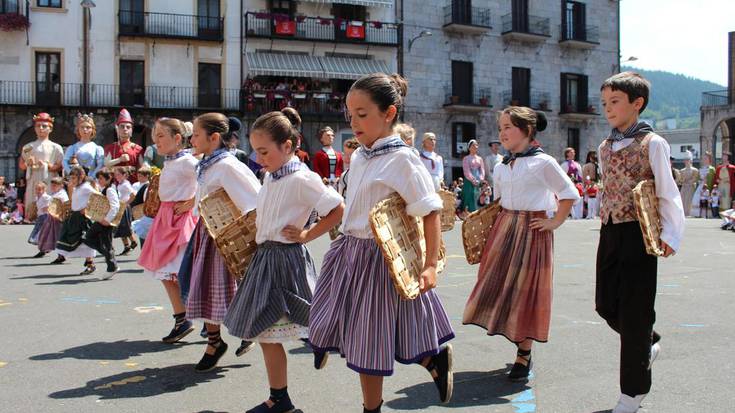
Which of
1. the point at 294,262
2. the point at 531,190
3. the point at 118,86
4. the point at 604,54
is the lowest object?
the point at 294,262

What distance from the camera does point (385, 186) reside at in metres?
3.56

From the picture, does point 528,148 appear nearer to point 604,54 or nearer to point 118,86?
point 118,86

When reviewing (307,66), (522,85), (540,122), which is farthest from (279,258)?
(522,85)

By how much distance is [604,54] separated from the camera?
4169 centimetres

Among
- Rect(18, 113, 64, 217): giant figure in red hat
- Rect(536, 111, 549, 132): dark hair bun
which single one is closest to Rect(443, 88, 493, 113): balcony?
Rect(18, 113, 64, 217): giant figure in red hat

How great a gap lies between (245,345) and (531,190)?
2.20 m

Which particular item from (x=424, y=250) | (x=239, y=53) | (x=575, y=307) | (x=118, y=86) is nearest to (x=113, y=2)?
(x=118, y=86)

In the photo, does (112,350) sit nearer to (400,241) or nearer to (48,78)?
(400,241)

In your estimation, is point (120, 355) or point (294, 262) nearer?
point (294, 262)

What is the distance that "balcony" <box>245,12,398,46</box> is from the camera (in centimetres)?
3328

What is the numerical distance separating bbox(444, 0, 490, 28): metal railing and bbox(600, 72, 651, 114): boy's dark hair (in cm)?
3219

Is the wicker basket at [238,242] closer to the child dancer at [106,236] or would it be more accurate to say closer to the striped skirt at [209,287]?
the striped skirt at [209,287]

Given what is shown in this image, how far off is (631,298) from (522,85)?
3599 cm

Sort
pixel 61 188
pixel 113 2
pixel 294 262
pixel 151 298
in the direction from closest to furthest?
1. pixel 294 262
2. pixel 151 298
3. pixel 61 188
4. pixel 113 2
